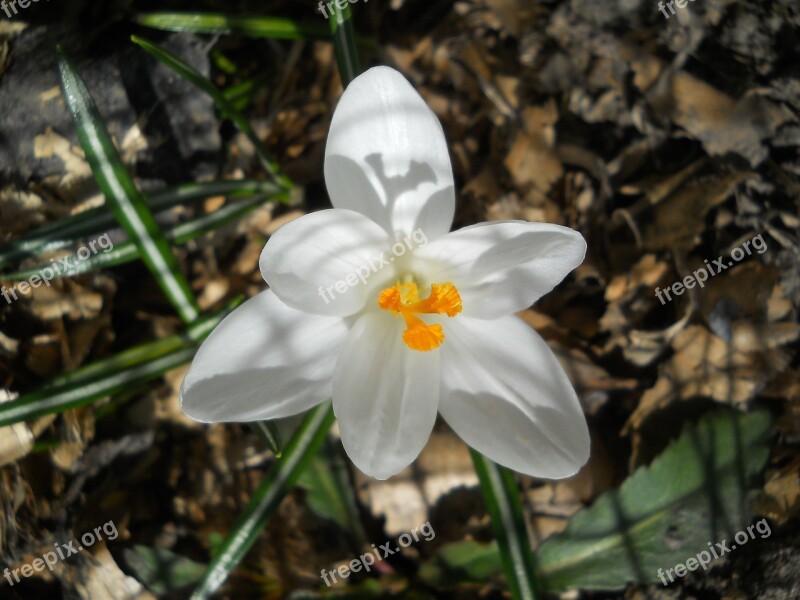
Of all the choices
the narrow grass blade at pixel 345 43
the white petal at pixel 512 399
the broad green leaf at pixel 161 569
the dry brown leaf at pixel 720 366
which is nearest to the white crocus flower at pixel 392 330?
the white petal at pixel 512 399

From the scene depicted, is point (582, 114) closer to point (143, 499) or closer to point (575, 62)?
point (575, 62)

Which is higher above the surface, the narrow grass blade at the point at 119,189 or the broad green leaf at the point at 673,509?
the narrow grass blade at the point at 119,189

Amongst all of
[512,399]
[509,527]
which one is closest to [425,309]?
[512,399]

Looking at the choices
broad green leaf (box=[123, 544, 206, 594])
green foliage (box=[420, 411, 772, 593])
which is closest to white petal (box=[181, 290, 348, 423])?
broad green leaf (box=[123, 544, 206, 594])

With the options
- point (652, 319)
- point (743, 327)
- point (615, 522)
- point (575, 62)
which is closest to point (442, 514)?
point (615, 522)

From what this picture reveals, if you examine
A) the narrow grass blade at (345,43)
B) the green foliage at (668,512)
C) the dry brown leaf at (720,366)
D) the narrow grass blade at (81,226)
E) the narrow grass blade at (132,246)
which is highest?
the narrow grass blade at (345,43)

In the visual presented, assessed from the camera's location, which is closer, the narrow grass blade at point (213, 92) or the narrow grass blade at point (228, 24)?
the narrow grass blade at point (213, 92)

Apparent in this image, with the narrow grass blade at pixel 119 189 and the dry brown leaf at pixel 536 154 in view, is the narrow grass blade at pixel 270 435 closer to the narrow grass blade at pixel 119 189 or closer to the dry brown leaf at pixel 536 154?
the narrow grass blade at pixel 119 189

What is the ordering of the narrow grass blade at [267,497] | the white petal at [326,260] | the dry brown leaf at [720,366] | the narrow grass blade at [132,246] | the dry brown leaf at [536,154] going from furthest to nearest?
1. the dry brown leaf at [536,154]
2. the dry brown leaf at [720,366]
3. the narrow grass blade at [132,246]
4. the narrow grass blade at [267,497]
5. the white petal at [326,260]
